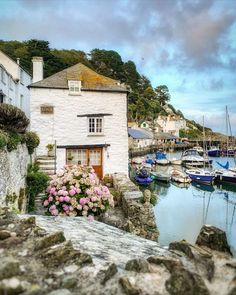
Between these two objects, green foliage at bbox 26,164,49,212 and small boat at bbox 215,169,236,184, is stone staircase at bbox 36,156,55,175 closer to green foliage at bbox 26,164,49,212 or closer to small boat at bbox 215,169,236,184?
green foliage at bbox 26,164,49,212

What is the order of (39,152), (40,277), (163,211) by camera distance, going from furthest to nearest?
(163,211) < (39,152) < (40,277)

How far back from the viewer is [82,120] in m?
22.6

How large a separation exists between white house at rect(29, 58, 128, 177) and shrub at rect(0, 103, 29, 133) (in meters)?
10.3

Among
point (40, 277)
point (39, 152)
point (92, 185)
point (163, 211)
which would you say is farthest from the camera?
point (163, 211)

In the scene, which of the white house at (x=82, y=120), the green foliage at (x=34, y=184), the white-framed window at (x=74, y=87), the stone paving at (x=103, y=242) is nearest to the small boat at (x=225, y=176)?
the white house at (x=82, y=120)

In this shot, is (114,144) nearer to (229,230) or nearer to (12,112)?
(229,230)

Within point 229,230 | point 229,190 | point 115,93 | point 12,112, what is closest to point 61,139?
point 115,93

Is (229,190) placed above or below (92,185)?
below

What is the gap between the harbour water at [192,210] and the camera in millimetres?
21766

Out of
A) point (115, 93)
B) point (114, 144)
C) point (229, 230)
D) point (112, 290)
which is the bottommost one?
point (229, 230)

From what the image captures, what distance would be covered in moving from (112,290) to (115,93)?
2077cm

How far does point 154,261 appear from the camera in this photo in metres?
3.43

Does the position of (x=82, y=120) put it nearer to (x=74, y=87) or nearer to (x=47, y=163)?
(x=74, y=87)

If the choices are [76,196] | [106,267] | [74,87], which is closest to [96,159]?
[74,87]
